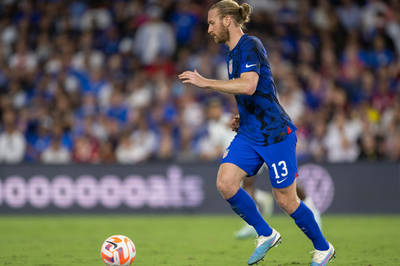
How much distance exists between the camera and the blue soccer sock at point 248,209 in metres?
6.62

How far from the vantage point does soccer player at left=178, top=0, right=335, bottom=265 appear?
6348 mm

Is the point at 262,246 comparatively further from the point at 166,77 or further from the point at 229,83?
the point at 166,77

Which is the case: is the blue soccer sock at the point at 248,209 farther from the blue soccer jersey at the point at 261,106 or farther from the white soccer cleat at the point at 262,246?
the blue soccer jersey at the point at 261,106

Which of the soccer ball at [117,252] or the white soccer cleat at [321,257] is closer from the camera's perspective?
the white soccer cleat at [321,257]

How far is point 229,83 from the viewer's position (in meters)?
6.07

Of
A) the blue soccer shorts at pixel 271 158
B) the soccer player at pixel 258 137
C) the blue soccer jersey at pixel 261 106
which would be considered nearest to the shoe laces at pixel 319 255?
the soccer player at pixel 258 137

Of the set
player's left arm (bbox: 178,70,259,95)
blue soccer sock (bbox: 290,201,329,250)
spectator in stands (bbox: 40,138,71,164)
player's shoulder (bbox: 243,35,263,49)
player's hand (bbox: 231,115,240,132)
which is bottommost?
blue soccer sock (bbox: 290,201,329,250)

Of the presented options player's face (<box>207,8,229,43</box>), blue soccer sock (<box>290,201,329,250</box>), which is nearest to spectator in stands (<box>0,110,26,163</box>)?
player's face (<box>207,8,229,43</box>)

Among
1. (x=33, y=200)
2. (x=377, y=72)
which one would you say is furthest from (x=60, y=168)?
(x=377, y=72)

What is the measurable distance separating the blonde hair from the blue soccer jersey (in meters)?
0.19

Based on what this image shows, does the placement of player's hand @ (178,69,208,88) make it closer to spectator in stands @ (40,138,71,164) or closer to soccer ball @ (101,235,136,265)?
soccer ball @ (101,235,136,265)

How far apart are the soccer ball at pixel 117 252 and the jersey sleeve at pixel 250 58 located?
205cm

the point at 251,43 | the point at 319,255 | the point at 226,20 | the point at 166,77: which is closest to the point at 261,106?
the point at 251,43

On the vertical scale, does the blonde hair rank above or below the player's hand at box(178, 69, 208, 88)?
above
